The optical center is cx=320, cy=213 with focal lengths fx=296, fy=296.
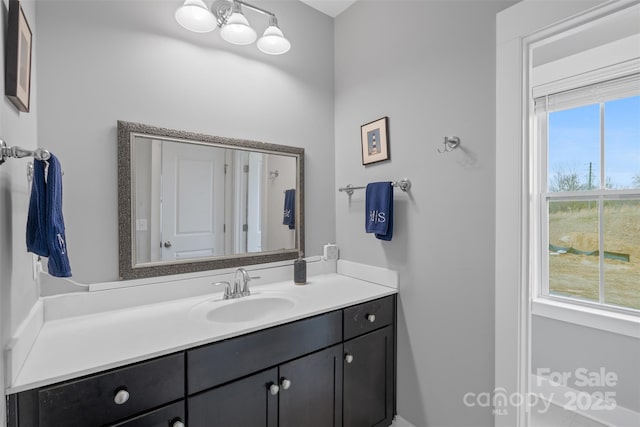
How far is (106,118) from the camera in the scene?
137cm

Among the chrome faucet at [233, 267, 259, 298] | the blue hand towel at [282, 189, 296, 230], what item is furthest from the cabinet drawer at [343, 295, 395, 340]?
the blue hand towel at [282, 189, 296, 230]

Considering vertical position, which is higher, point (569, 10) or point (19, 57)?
point (569, 10)

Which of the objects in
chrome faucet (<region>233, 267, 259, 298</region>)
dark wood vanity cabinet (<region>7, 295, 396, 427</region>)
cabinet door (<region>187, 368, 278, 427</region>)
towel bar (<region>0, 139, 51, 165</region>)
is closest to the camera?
towel bar (<region>0, 139, 51, 165</region>)

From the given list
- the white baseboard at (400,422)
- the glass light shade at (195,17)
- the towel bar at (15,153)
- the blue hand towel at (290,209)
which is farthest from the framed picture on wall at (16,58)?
the white baseboard at (400,422)

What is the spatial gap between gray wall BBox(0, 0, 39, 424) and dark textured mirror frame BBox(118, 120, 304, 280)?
311 mm

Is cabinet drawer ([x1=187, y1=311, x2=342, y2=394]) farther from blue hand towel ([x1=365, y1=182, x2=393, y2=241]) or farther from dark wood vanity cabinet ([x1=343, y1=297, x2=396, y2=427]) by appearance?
blue hand towel ([x1=365, y1=182, x2=393, y2=241])

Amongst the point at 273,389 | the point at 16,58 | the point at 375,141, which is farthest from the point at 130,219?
the point at 375,141

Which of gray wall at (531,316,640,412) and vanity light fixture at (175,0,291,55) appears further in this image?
gray wall at (531,316,640,412)

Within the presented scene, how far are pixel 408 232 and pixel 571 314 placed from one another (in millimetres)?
1519

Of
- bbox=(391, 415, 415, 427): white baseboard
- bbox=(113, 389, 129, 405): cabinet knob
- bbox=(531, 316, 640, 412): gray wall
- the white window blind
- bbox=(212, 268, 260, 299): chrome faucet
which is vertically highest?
the white window blind

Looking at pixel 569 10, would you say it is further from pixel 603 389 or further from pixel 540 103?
pixel 603 389

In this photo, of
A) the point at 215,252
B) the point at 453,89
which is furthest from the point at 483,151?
the point at 215,252

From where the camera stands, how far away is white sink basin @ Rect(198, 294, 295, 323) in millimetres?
1449

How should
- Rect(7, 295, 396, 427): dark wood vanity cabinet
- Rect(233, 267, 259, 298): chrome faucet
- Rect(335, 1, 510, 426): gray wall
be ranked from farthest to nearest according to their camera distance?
1. Rect(233, 267, 259, 298): chrome faucet
2. Rect(335, 1, 510, 426): gray wall
3. Rect(7, 295, 396, 427): dark wood vanity cabinet
